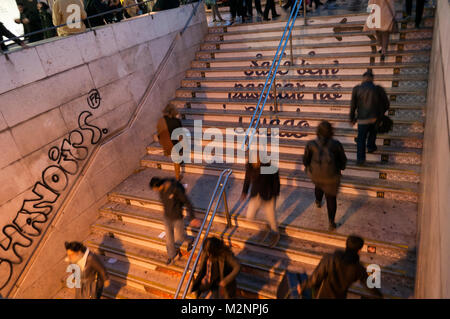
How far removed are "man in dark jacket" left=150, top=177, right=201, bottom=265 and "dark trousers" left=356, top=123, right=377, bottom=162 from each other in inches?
114

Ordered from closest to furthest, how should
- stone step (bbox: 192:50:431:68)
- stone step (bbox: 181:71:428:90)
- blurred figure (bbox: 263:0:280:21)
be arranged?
1. stone step (bbox: 181:71:428:90)
2. stone step (bbox: 192:50:431:68)
3. blurred figure (bbox: 263:0:280:21)

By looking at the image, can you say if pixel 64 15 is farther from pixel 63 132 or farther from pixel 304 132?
pixel 304 132

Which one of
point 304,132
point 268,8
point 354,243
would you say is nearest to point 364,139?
point 304,132

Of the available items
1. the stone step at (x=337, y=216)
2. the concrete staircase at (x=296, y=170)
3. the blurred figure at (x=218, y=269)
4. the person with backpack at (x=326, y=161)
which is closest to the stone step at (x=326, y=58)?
the concrete staircase at (x=296, y=170)

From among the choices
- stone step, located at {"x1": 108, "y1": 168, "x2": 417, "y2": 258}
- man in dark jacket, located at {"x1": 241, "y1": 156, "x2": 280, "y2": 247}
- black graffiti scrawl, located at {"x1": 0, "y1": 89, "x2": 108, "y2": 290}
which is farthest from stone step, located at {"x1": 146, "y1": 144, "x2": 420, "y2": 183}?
black graffiti scrawl, located at {"x1": 0, "y1": 89, "x2": 108, "y2": 290}

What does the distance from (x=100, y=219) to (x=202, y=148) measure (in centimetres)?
250

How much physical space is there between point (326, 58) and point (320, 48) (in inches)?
15.4

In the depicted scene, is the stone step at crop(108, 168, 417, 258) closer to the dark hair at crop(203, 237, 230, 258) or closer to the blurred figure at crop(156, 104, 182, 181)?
the blurred figure at crop(156, 104, 182, 181)

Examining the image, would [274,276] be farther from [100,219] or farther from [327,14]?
[327,14]

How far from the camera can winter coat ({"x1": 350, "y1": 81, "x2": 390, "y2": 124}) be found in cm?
485

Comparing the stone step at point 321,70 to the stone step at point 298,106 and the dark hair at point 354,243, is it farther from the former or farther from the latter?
the dark hair at point 354,243

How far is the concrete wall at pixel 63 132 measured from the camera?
Result: 495 cm

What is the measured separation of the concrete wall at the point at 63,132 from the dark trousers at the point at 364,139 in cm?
461
